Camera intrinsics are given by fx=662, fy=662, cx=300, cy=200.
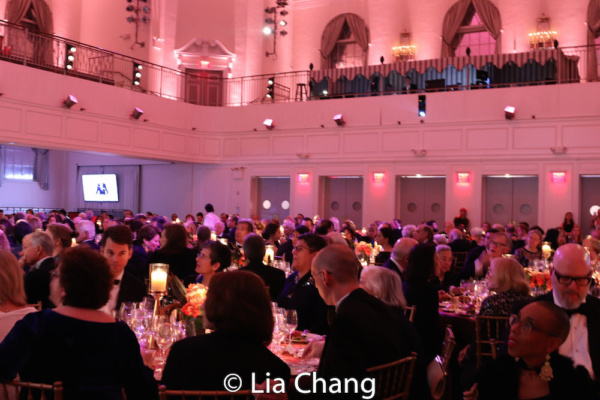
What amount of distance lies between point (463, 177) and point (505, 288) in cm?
1101

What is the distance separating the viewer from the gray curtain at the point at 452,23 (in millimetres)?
19438

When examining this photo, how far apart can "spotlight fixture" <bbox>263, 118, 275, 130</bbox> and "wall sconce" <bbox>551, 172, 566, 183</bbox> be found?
707 cm

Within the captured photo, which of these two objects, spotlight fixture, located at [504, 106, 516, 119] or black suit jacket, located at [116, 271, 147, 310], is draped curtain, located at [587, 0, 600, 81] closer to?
spotlight fixture, located at [504, 106, 516, 119]

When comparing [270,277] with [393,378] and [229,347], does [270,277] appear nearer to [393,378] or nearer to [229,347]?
[393,378]

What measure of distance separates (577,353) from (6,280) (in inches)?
114

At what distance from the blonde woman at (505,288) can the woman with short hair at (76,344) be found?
280 centimetres

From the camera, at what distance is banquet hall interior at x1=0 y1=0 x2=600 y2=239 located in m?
14.6

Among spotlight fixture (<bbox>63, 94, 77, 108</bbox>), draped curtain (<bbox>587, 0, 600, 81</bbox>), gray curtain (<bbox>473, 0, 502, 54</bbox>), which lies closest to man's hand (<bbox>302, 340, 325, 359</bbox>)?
spotlight fixture (<bbox>63, 94, 77, 108</bbox>)

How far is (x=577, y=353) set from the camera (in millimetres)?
3344

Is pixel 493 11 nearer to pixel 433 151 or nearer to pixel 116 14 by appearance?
pixel 433 151

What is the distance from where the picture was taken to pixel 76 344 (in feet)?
8.61

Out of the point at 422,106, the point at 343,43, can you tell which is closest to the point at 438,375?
the point at 422,106

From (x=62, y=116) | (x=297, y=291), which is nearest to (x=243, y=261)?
(x=297, y=291)

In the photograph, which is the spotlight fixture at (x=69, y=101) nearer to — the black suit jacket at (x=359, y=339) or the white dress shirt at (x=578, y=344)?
the black suit jacket at (x=359, y=339)
